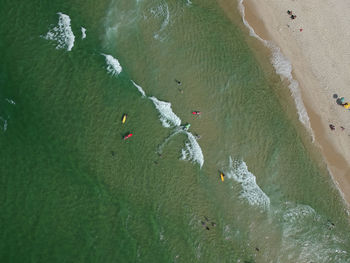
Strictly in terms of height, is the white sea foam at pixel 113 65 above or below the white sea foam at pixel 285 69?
below

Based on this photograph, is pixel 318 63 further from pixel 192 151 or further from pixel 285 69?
pixel 192 151

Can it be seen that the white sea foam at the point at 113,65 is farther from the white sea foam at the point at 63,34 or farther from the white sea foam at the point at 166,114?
the white sea foam at the point at 166,114

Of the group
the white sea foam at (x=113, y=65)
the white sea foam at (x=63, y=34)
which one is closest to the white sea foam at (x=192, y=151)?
the white sea foam at (x=113, y=65)

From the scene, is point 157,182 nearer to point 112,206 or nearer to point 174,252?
point 112,206

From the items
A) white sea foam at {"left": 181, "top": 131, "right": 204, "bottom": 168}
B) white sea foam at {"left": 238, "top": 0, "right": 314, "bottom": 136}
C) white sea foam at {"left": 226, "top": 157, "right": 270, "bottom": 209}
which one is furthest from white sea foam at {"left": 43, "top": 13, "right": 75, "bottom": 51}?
white sea foam at {"left": 226, "top": 157, "right": 270, "bottom": 209}

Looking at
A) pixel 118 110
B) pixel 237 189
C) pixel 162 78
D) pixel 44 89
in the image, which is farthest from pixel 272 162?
pixel 44 89

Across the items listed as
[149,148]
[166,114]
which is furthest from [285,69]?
[149,148]
